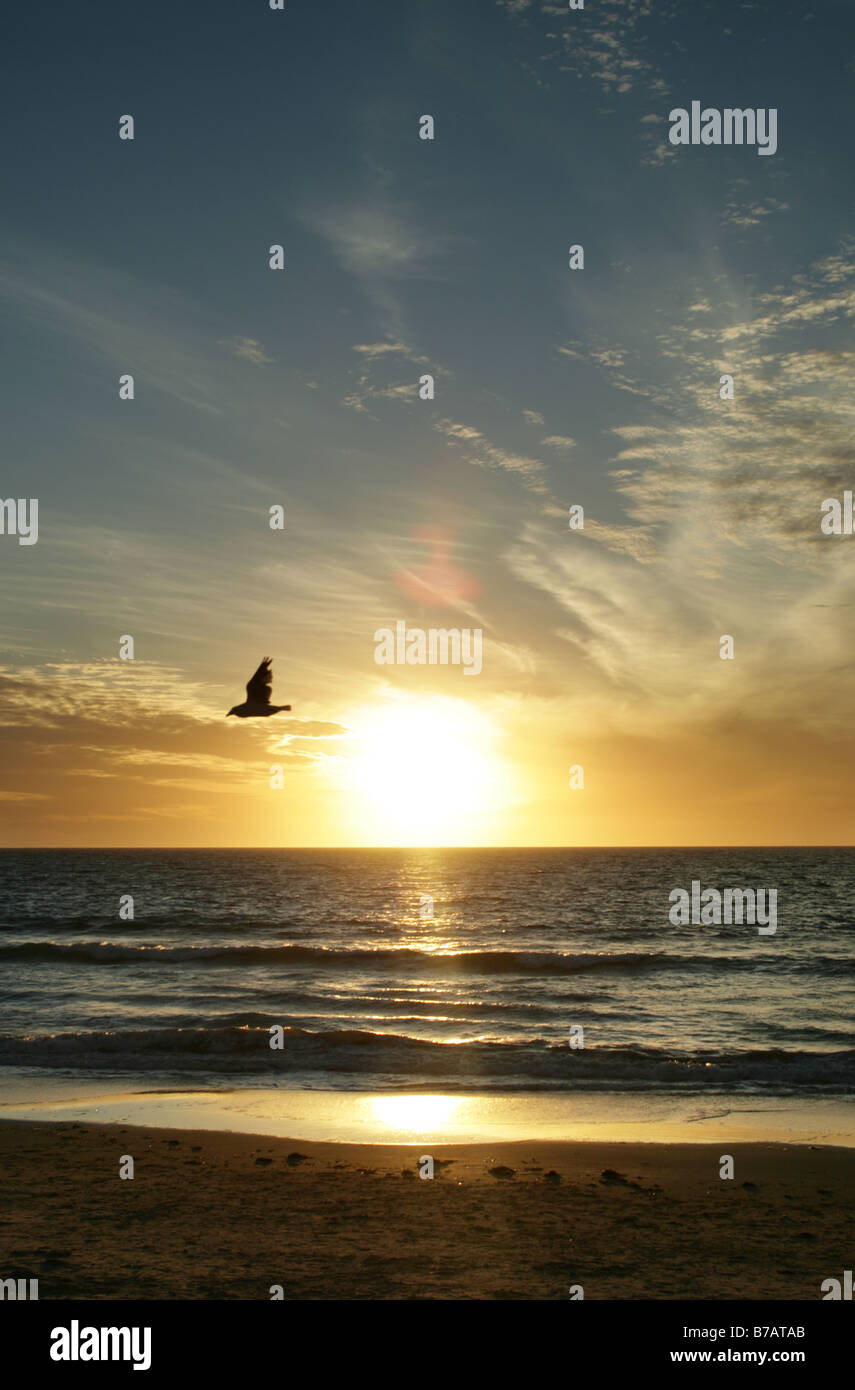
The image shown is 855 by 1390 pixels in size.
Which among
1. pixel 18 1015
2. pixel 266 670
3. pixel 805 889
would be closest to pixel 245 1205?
pixel 266 670

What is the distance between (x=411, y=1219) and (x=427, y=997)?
22449 mm

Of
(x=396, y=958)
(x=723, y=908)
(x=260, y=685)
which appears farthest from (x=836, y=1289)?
(x=723, y=908)

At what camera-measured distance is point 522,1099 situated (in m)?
19.1

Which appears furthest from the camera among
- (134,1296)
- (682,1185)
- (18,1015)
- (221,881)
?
(221,881)

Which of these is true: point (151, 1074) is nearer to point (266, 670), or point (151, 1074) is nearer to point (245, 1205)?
point (245, 1205)

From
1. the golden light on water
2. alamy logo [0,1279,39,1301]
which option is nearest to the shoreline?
the golden light on water

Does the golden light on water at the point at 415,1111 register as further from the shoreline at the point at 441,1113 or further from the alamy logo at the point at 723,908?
the alamy logo at the point at 723,908

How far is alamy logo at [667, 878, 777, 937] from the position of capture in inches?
2431

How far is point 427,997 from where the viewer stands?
33.4 meters

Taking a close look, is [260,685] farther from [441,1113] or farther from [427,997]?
[427,997]

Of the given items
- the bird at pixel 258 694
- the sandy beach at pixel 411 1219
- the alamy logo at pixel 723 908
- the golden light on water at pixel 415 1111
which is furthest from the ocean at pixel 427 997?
the bird at pixel 258 694

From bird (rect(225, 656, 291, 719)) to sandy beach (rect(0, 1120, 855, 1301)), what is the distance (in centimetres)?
582

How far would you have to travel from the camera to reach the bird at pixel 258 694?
1266 cm
